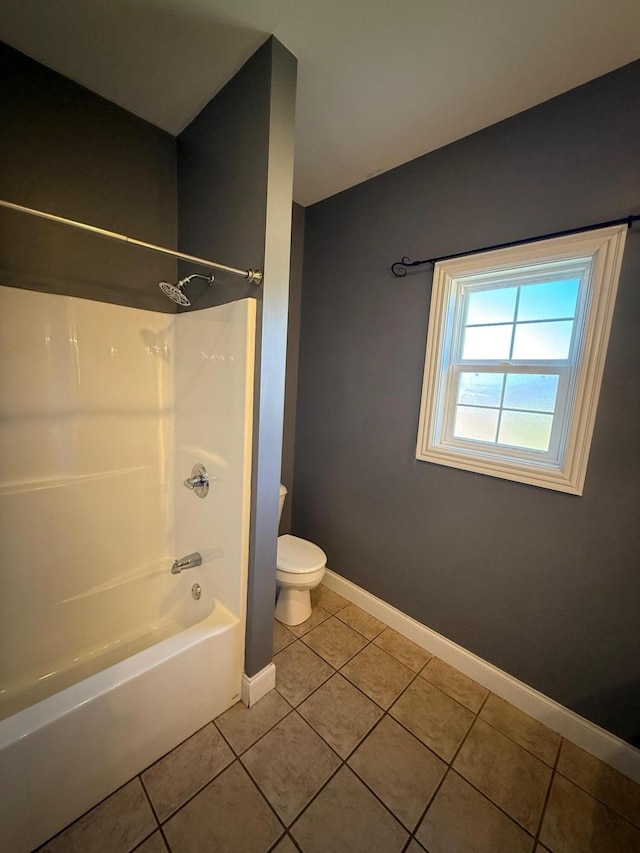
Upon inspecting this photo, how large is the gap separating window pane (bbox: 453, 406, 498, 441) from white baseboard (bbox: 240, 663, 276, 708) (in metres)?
1.43

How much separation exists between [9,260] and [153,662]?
1612mm

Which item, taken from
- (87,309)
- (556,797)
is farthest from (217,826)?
(87,309)

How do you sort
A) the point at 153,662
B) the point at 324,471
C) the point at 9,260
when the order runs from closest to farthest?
the point at 153,662, the point at 9,260, the point at 324,471

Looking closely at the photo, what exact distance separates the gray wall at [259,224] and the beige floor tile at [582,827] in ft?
3.64

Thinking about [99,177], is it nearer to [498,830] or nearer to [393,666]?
[393,666]

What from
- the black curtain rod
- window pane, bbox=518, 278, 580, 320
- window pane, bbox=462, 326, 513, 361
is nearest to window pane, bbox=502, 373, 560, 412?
window pane, bbox=462, 326, 513, 361

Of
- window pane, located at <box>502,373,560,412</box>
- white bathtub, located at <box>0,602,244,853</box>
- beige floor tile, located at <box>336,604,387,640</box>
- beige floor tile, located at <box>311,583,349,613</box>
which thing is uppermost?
window pane, located at <box>502,373,560,412</box>

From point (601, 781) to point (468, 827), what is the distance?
1.90ft

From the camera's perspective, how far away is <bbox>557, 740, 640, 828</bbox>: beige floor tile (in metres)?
1.12

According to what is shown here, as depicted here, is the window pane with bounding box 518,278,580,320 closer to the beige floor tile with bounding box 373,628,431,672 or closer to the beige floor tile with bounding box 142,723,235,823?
the beige floor tile with bounding box 373,628,431,672

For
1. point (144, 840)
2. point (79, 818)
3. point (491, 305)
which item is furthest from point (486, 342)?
point (79, 818)

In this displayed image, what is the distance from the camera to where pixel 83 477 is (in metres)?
1.50

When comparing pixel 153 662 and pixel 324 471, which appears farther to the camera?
pixel 324 471

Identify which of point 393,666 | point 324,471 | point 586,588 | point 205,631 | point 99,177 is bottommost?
point 393,666
